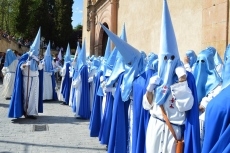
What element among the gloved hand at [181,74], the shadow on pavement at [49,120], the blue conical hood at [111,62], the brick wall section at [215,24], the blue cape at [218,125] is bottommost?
the shadow on pavement at [49,120]

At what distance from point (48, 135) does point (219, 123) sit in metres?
5.72

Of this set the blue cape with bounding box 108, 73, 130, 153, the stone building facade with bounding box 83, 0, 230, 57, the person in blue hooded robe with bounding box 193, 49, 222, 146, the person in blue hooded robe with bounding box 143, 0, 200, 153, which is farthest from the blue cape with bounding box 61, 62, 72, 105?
the person in blue hooded robe with bounding box 143, 0, 200, 153

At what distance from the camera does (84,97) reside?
9.28 m

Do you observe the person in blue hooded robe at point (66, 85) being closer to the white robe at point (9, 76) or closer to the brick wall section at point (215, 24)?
the white robe at point (9, 76)

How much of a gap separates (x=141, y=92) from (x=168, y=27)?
107 cm

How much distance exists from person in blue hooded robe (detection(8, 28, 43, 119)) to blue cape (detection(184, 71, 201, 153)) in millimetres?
5983

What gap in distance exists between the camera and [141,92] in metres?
4.34

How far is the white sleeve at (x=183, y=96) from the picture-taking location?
10.7ft

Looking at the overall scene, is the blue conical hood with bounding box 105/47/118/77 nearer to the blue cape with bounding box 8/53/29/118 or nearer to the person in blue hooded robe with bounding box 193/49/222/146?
the person in blue hooded robe with bounding box 193/49/222/146

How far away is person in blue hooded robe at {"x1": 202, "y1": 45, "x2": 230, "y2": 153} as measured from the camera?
6.31 feet

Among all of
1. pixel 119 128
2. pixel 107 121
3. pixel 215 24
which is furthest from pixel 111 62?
pixel 215 24

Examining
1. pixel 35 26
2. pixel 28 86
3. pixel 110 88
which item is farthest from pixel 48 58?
pixel 35 26

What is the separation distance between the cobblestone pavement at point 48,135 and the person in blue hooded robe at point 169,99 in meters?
2.79

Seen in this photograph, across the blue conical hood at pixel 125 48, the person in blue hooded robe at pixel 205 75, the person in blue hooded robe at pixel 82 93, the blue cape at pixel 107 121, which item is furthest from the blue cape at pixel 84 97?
the person in blue hooded robe at pixel 205 75
